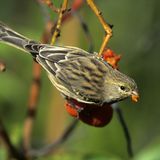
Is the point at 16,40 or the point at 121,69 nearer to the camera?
the point at 16,40

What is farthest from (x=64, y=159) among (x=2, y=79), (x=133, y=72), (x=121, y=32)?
(x=121, y=32)

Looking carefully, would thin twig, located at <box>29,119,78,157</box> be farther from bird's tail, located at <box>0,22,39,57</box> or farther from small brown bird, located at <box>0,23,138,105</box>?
bird's tail, located at <box>0,22,39,57</box>

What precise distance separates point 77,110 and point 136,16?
4.02 meters

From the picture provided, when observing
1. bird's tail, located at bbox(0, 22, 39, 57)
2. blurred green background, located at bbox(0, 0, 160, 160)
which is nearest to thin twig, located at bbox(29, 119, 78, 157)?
blurred green background, located at bbox(0, 0, 160, 160)

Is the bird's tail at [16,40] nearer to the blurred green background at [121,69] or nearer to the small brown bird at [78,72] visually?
the small brown bird at [78,72]

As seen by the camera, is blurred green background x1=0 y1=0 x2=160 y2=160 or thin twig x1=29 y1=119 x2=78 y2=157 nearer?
thin twig x1=29 y1=119 x2=78 y2=157

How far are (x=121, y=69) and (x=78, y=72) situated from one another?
241 centimetres

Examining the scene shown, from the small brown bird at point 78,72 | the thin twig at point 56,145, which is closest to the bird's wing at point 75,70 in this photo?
the small brown bird at point 78,72

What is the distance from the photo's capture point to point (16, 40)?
13.9 ft

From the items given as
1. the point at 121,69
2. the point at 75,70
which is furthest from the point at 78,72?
the point at 121,69

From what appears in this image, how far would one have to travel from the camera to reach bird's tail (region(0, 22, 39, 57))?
4.18 metres

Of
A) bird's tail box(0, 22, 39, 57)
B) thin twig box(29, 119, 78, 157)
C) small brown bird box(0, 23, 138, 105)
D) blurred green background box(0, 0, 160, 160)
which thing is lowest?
blurred green background box(0, 0, 160, 160)

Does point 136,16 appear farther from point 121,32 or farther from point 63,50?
point 63,50

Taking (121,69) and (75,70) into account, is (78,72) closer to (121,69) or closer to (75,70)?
(75,70)
